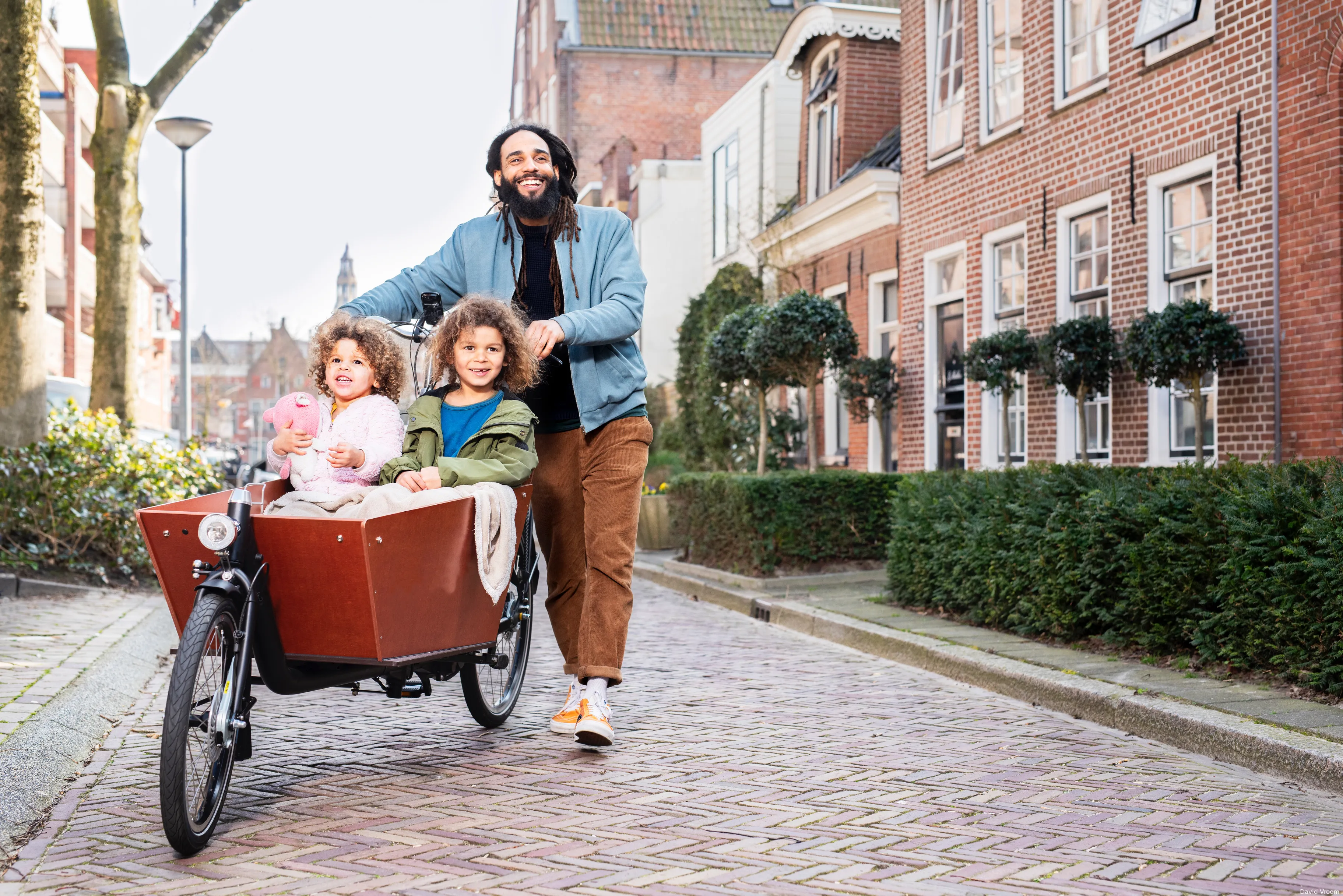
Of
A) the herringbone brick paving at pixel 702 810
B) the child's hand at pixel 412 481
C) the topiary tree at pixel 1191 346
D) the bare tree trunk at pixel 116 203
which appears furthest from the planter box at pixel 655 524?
the child's hand at pixel 412 481

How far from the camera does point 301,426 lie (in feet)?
14.2

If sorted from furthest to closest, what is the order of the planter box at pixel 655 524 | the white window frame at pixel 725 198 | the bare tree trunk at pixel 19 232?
1. the white window frame at pixel 725 198
2. the planter box at pixel 655 524
3. the bare tree trunk at pixel 19 232

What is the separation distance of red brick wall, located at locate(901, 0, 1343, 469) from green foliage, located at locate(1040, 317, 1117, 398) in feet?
0.57

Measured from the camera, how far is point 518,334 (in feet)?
15.3

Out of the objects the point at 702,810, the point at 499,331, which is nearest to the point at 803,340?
the point at 499,331

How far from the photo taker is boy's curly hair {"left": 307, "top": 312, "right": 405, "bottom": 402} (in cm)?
447

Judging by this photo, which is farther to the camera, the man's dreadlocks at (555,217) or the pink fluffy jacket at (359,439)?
the man's dreadlocks at (555,217)

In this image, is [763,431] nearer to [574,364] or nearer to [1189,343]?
[1189,343]

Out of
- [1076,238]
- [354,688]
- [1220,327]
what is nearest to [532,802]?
[354,688]

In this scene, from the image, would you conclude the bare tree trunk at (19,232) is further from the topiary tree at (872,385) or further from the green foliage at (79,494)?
the topiary tree at (872,385)

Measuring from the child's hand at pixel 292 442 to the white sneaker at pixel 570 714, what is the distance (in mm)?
1374

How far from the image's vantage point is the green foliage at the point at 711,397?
2066 cm

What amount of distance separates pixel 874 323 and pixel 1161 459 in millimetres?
6367

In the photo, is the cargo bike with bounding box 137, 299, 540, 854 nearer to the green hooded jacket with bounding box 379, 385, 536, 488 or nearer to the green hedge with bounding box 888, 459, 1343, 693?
the green hooded jacket with bounding box 379, 385, 536, 488
